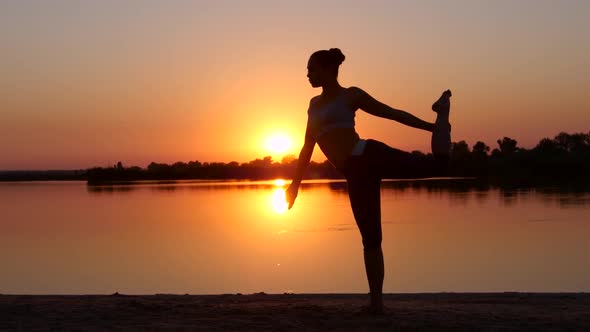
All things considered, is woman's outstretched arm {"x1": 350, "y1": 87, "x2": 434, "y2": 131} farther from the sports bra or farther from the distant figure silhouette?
the sports bra

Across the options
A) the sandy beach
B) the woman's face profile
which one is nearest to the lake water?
the sandy beach

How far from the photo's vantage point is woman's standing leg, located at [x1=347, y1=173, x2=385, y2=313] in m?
6.20

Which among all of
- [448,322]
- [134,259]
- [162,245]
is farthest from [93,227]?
[448,322]

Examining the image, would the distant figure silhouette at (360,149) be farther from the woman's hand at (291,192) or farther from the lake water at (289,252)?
the lake water at (289,252)

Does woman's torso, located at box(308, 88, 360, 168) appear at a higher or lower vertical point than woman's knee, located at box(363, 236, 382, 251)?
higher

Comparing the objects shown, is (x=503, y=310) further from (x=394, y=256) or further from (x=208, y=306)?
(x=394, y=256)

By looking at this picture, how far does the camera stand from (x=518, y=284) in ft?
45.5

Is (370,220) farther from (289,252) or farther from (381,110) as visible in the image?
(289,252)

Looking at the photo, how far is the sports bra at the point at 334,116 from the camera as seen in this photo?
6.20 meters

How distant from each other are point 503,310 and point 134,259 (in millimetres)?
13051

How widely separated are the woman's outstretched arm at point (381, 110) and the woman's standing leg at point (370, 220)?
0.52 m

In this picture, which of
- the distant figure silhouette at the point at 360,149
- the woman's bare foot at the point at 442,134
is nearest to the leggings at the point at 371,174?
the distant figure silhouette at the point at 360,149

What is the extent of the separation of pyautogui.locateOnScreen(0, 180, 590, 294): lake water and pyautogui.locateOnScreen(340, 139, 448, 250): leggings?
7059 mm

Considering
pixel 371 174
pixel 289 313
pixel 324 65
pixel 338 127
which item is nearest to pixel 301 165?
pixel 338 127
